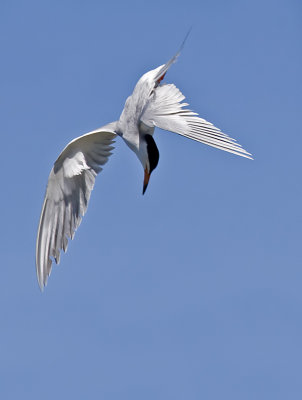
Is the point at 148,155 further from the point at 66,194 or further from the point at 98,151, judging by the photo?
the point at 66,194

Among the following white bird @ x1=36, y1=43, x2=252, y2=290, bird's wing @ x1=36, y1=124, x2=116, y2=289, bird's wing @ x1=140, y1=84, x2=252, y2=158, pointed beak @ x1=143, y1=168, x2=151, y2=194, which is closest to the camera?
bird's wing @ x1=140, y1=84, x2=252, y2=158

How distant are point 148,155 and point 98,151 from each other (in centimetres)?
207

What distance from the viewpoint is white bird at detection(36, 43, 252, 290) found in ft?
45.3

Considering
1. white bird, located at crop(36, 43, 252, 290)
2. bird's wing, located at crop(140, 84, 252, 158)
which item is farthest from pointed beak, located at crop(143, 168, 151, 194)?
bird's wing, located at crop(140, 84, 252, 158)

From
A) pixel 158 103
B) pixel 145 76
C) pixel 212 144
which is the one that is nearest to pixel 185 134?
pixel 212 144

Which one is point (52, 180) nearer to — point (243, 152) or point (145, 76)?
point (145, 76)

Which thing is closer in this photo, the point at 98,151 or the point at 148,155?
the point at 148,155

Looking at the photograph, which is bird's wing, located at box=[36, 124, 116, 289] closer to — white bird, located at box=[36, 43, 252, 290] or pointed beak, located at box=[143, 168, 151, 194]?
white bird, located at box=[36, 43, 252, 290]

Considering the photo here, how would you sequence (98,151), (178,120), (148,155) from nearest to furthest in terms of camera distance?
(178,120), (148,155), (98,151)

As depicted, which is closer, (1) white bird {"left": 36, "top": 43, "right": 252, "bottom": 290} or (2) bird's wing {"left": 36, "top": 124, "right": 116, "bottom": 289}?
(1) white bird {"left": 36, "top": 43, "right": 252, "bottom": 290}

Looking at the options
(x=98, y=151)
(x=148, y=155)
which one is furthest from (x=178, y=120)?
(x=98, y=151)

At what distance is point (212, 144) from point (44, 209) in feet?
17.0

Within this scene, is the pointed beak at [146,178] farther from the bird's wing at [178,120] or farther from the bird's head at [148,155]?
the bird's wing at [178,120]

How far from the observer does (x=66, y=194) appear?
1677 centimetres
